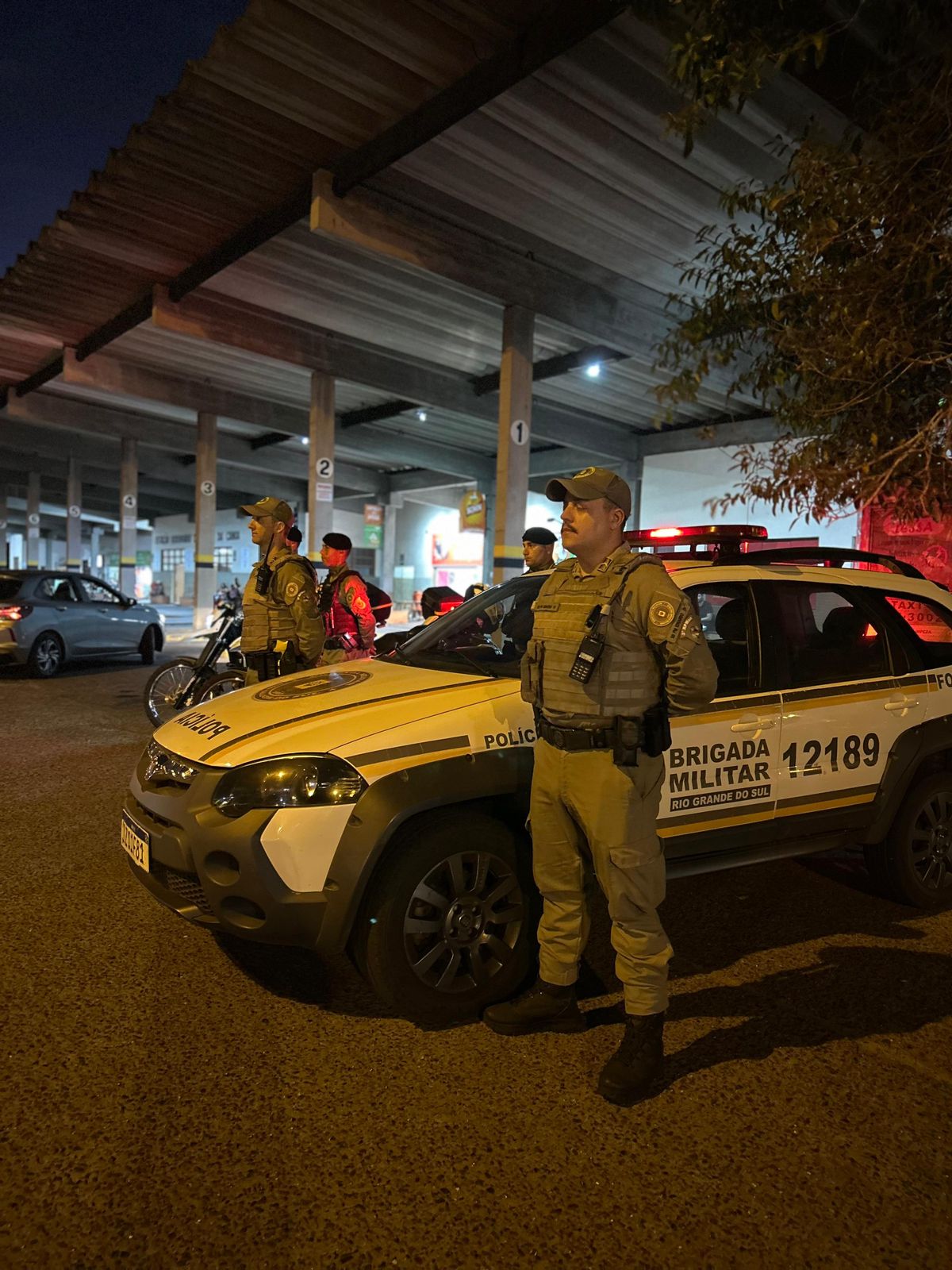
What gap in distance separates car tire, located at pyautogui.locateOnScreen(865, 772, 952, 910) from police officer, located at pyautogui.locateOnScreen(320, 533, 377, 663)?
364 cm

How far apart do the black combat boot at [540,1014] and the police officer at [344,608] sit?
3.68 meters

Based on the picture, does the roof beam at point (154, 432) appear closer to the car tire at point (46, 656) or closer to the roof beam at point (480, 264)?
the car tire at point (46, 656)

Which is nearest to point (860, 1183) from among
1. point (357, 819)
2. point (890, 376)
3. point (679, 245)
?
point (357, 819)

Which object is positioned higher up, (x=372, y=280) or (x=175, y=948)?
(x=372, y=280)

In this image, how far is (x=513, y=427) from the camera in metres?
13.2

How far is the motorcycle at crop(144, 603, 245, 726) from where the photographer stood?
7.05 m

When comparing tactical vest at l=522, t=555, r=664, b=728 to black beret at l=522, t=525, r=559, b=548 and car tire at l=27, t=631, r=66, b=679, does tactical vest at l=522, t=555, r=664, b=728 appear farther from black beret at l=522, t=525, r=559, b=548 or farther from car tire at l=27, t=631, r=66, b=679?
car tire at l=27, t=631, r=66, b=679

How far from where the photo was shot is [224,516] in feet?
154

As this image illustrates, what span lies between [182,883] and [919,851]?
10.7ft

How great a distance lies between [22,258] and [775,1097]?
53.9 feet

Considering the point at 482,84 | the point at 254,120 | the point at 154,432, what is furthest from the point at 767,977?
the point at 154,432

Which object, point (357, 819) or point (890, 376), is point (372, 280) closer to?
point (890, 376)

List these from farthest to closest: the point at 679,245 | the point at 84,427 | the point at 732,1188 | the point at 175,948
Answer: the point at 84,427
the point at 679,245
the point at 175,948
the point at 732,1188

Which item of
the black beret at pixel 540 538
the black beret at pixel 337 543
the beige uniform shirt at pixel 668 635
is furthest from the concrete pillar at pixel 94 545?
the beige uniform shirt at pixel 668 635
